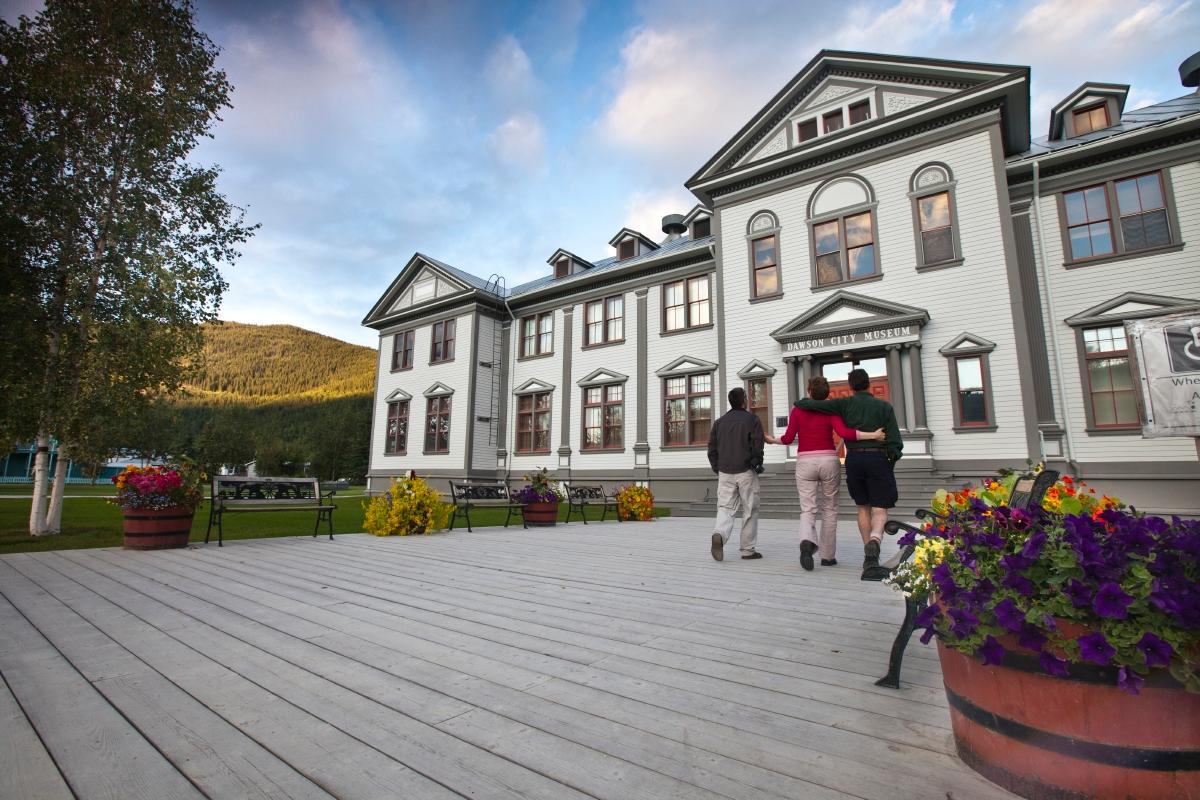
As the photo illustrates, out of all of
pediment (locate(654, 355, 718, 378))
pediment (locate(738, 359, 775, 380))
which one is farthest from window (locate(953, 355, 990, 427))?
pediment (locate(654, 355, 718, 378))

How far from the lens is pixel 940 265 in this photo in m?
14.3

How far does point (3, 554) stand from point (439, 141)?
11.9 metres

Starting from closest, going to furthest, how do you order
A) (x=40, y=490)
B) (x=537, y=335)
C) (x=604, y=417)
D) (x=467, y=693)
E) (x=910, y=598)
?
(x=910, y=598), (x=467, y=693), (x=40, y=490), (x=604, y=417), (x=537, y=335)

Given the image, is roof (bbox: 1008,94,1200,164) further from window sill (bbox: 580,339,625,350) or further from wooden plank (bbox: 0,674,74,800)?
wooden plank (bbox: 0,674,74,800)

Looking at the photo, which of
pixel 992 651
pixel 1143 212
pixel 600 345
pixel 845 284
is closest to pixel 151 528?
pixel 992 651

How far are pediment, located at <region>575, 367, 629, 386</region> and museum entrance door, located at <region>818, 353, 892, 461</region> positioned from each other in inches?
297

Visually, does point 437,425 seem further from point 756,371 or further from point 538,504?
point 756,371

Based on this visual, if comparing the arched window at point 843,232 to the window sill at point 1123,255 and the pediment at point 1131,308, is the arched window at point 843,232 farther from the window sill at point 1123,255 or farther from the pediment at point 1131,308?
the pediment at point 1131,308

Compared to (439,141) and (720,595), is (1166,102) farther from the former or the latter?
(720,595)

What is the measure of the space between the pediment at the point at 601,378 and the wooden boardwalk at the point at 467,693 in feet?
52.5

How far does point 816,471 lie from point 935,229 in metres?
12.4

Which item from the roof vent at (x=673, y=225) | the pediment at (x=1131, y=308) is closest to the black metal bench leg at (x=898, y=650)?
the pediment at (x=1131, y=308)

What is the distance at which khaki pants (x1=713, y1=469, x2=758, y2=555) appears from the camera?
645 cm

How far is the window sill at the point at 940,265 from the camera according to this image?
14.1 metres
